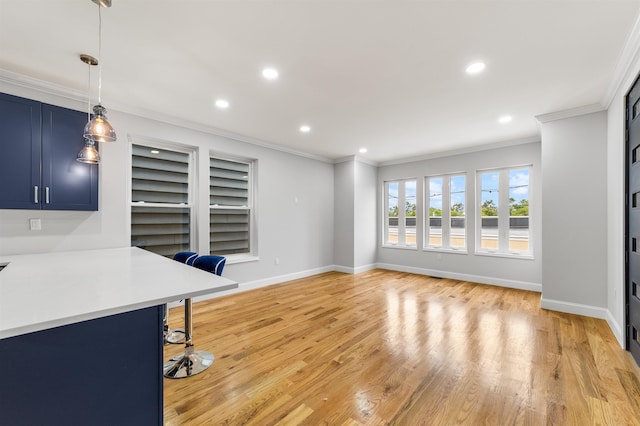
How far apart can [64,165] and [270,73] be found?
2358 millimetres

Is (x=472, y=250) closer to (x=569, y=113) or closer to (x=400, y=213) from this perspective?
(x=400, y=213)

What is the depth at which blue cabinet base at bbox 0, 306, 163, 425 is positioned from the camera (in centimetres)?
107

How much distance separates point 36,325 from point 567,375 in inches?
131

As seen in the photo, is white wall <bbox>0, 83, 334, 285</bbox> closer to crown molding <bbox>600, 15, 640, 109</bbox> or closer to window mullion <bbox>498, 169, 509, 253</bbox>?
window mullion <bbox>498, 169, 509, 253</bbox>

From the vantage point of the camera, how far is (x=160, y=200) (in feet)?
13.0

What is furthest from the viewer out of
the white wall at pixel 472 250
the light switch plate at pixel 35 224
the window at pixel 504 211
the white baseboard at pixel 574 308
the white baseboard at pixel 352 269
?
the white baseboard at pixel 352 269

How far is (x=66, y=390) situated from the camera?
46.0 inches

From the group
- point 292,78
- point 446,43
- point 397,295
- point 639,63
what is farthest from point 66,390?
point 639,63

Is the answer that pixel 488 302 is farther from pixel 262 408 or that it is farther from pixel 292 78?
pixel 292 78

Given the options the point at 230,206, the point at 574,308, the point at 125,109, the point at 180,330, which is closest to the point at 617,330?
Answer: the point at 574,308

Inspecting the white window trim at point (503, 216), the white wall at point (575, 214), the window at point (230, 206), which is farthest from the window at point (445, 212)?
the window at point (230, 206)

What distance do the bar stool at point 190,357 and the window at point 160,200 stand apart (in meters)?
1.79

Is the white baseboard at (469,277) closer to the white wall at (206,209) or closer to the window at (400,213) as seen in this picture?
the window at (400,213)

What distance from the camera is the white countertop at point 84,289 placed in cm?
101
